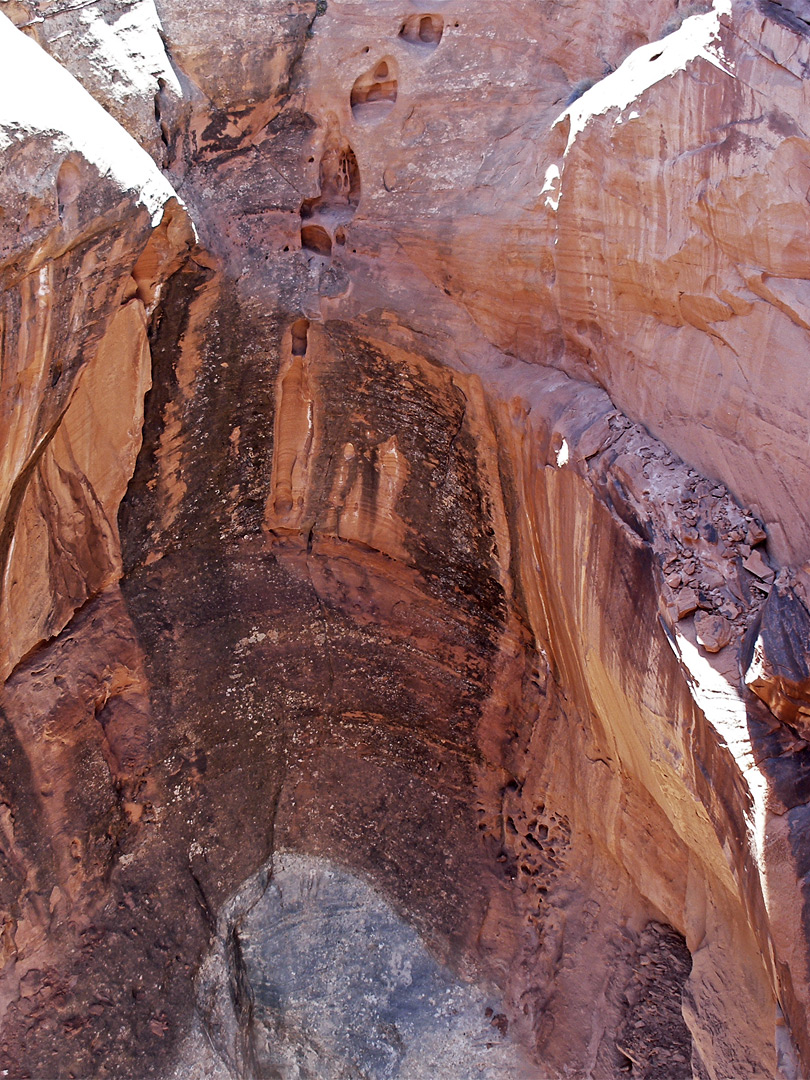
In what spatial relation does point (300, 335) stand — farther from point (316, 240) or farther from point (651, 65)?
point (651, 65)

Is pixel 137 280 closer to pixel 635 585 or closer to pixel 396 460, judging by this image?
pixel 396 460

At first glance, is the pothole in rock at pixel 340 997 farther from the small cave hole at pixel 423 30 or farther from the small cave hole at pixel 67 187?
the small cave hole at pixel 423 30

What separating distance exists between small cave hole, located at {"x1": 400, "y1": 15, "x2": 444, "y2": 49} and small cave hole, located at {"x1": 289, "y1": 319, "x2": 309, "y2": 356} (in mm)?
1710

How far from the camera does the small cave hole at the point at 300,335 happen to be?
6.02 metres

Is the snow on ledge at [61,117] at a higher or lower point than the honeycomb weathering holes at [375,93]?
lower

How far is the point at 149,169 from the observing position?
4926 millimetres

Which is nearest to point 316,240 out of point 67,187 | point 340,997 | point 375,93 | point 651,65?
point 375,93

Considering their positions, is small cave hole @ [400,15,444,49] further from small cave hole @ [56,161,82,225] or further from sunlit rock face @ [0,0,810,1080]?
small cave hole @ [56,161,82,225]

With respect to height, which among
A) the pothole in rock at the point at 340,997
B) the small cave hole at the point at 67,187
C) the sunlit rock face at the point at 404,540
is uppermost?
the small cave hole at the point at 67,187

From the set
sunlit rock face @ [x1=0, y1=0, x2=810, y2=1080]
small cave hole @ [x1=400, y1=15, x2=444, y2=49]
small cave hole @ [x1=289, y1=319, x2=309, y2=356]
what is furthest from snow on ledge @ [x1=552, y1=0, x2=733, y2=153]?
small cave hole @ [x1=289, y1=319, x2=309, y2=356]

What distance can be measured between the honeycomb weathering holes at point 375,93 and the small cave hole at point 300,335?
4.02 feet

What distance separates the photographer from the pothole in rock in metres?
6.29

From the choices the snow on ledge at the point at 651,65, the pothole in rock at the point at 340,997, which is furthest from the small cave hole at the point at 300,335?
the pothole in rock at the point at 340,997

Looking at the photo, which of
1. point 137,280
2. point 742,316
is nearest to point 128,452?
point 137,280
